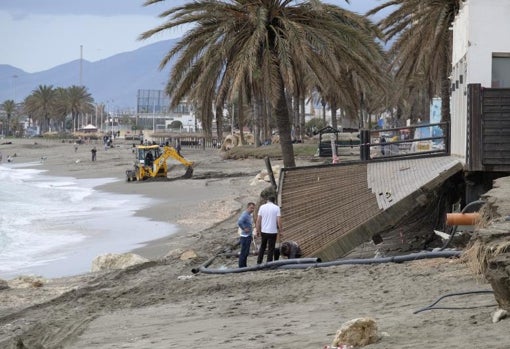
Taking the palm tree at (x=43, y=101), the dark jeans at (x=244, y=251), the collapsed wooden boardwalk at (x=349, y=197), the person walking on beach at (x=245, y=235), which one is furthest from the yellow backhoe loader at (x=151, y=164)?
the palm tree at (x=43, y=101)

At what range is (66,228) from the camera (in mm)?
28516

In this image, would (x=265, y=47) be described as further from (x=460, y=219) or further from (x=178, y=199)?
(x=178, y=199)

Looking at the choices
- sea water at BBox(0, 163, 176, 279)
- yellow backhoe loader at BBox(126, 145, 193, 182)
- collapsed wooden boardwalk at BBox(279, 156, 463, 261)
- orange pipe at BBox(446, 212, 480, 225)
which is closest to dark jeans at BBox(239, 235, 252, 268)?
collapsed wooden boardwalk at BBox(279, 156, 463, 261)

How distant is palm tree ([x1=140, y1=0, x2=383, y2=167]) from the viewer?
61.7ft

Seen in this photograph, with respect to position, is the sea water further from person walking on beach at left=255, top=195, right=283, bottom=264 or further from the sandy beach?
person walking on beach at left=255, top=195, right=283, bottom=264

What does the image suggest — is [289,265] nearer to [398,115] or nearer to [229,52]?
[229,52]

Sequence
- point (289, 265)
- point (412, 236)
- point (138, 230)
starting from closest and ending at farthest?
1. point (289, 265)
2. point (412, 236)
3. point (138, 230)

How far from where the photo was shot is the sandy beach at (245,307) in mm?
7043

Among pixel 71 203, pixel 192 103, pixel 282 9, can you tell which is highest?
pixel 282 9

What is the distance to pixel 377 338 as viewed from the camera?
6.57 meters

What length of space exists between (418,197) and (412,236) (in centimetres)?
Result: 251

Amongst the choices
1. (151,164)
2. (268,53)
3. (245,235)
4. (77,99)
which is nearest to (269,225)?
(245,235)

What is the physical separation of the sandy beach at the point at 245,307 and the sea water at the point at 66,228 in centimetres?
552

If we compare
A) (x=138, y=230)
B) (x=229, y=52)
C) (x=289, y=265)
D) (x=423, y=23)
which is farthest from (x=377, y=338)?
(x=138, y=230)
